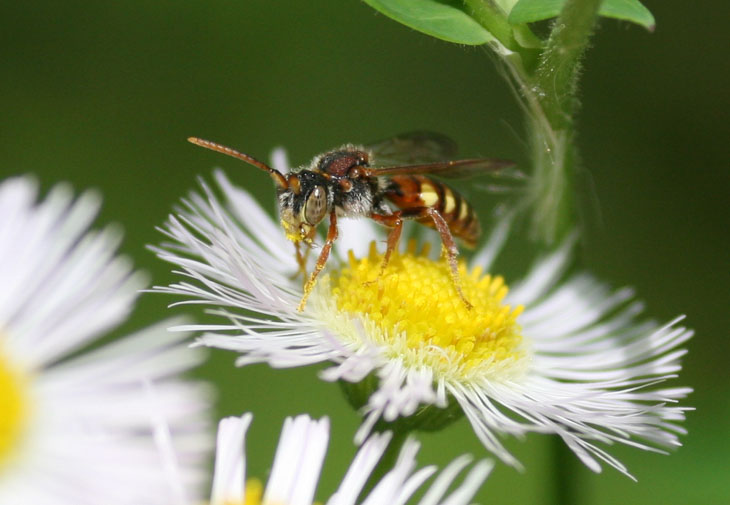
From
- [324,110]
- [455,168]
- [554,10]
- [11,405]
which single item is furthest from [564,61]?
[324,110]

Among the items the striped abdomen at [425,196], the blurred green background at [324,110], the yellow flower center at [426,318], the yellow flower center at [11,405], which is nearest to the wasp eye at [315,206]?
the yellow flower center at [426,318]

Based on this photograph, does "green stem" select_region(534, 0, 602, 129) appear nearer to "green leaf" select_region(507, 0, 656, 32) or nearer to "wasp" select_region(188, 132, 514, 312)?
"green leaf" select_region(507, 0, 656, 32)

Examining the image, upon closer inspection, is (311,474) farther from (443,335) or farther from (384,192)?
(384,192)

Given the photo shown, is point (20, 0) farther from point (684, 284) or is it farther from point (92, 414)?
point (92, 414)

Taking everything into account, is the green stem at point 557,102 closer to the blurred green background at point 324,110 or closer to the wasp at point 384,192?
the wasp at point 384,192

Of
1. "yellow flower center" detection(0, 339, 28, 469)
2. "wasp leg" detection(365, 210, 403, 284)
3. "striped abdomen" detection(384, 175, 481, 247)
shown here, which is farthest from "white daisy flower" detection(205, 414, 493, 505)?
"striped abdomen" detection(384, 175, 481, 247)

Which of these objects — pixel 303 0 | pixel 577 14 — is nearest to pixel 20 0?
pixel 303 0
